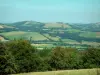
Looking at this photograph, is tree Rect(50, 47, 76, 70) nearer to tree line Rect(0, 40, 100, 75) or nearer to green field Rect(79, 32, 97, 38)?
tree line Rect(0, 40, 100, 75)

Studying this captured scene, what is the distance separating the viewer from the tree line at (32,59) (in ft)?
112

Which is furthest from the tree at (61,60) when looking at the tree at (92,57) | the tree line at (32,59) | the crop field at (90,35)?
Result: the crop field at (90,35)

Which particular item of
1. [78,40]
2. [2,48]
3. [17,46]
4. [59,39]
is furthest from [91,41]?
[2,48]

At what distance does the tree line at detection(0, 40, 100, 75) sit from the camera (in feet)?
112

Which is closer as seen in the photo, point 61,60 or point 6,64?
point 6,64

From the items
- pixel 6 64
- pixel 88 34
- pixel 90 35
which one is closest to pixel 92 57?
pixel 6 64

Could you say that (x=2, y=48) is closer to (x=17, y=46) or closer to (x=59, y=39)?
(x=17, y=46)

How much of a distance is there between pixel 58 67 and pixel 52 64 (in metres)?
1.27

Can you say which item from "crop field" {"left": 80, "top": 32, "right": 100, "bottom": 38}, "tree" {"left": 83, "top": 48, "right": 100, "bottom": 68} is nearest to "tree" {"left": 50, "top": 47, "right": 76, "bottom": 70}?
"tree" {"left": 83, "top": 48, "right": 100, "bottom": 68}

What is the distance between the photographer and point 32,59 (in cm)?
3888

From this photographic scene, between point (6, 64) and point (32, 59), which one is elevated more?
point (6, 64)

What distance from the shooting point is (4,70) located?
3306cm

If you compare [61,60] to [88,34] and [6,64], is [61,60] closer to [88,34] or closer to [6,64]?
[6,64]

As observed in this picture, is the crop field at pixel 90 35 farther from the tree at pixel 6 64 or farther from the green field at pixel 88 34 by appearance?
the tree at pixel 6 64
